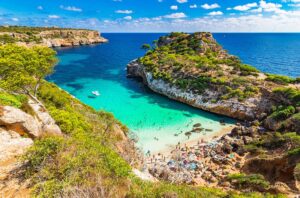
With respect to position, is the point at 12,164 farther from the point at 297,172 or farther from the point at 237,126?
the point at 237,126

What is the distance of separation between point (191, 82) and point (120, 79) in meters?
20.7

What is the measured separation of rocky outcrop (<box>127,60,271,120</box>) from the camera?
31.8 metres

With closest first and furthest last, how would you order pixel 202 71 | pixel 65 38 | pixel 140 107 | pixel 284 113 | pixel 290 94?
pixel 284 113 < pixel 290 94 < pixel 140 107 < pixel 202 71 < pixel 65 38

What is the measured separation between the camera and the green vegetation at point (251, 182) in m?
15.7

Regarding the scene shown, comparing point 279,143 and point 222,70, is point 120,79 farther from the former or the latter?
point 279,143

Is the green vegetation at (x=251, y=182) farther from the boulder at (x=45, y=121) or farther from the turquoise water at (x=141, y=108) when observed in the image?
the boulder at (x=45, y=121)

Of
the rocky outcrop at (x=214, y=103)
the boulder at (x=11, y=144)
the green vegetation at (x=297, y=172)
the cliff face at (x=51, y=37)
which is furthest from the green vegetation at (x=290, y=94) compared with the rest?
the cliff face at (x=51, y=37)

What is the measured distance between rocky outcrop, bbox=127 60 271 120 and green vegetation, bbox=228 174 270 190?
52.1 feet

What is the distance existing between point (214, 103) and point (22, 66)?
27.1m

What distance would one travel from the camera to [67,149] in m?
9.02

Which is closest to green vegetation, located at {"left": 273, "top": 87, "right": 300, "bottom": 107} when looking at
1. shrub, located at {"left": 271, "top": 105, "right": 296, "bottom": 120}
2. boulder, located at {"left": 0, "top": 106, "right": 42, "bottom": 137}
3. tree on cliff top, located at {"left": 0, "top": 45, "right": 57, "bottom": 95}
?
shrub, located at {"left": 271, "top": 105, "right": 296, "bottom": 120}

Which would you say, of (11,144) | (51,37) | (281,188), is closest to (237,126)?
(281,188)

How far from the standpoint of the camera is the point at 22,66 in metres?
16.7

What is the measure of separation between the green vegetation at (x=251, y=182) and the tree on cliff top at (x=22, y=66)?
17.7 meters
